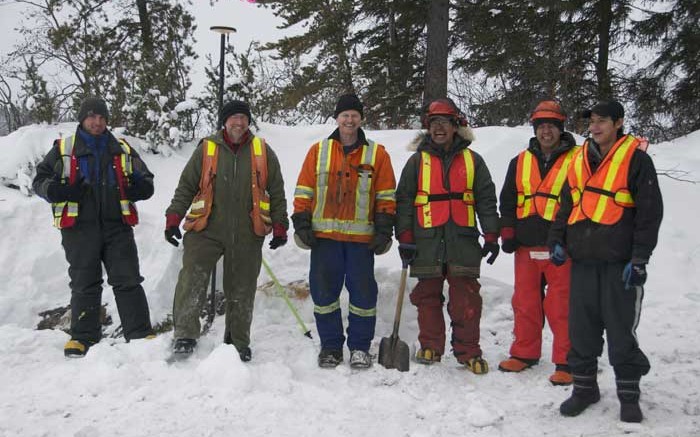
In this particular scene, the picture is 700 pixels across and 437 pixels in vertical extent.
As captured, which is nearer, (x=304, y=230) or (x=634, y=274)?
(x=634, y=274)

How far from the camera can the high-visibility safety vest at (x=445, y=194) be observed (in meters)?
Result: 4.47

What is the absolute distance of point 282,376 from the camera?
3920mm

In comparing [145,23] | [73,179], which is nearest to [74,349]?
[73,179]

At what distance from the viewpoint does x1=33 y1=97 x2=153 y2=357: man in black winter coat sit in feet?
15.0

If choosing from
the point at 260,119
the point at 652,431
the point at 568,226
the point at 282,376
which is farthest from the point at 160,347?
the point at 260,119

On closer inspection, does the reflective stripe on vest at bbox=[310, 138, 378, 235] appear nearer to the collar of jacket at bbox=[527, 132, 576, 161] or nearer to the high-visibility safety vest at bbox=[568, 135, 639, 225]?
the collar of jacket at bbox=[527, 132, 576, 161]

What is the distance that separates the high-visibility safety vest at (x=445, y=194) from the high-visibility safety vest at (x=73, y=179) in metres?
2.40

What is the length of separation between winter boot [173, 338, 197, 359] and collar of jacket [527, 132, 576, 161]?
305 cm

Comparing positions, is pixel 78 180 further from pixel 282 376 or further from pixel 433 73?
pixel 433 73

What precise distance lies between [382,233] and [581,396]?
1.77 m

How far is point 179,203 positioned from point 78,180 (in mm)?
877

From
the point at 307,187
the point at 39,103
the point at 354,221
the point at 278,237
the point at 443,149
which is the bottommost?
the point at 278,237

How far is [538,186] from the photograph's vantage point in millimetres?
4480

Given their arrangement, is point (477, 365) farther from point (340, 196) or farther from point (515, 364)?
point (340, 196)
